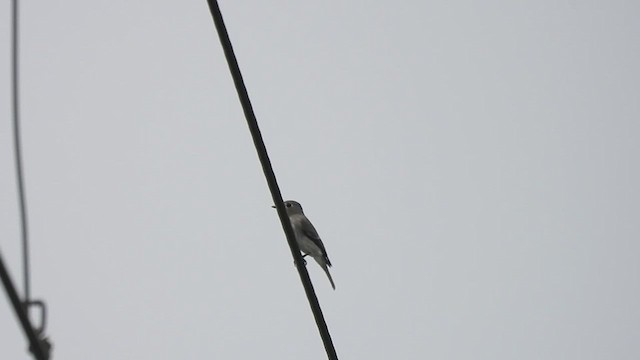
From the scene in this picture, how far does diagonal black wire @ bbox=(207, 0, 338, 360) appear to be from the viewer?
307 centimetres

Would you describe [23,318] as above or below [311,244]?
above

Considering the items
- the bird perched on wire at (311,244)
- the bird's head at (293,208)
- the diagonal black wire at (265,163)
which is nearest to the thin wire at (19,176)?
the diagonal black wire at (265,163)

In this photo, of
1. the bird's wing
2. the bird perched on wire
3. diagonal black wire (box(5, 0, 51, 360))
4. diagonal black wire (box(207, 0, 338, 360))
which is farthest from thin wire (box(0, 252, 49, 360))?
the bird's wing

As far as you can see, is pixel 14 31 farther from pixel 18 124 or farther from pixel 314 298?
pixel 314 298

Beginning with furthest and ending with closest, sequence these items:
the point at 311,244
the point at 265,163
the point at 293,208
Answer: the point at 293,208
the point at 311,244
the point at 265,163

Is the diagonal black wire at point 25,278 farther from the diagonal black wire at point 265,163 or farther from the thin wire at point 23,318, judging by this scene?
the diagonal black wire at point 265,163

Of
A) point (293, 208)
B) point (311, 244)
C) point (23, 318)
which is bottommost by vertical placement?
point (311, 244)

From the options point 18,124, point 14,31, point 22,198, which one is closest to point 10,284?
point 22,198

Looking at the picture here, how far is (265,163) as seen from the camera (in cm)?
350

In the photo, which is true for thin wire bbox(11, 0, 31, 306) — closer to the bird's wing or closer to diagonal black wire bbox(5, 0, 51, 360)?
diagonal black wire bbox(5, 0, 51, 360)

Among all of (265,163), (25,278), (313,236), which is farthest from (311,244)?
(25,278)

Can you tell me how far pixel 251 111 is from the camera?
333 cm

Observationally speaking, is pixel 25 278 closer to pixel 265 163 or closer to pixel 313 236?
pixel 265 163

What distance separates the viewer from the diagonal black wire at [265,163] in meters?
3.07
